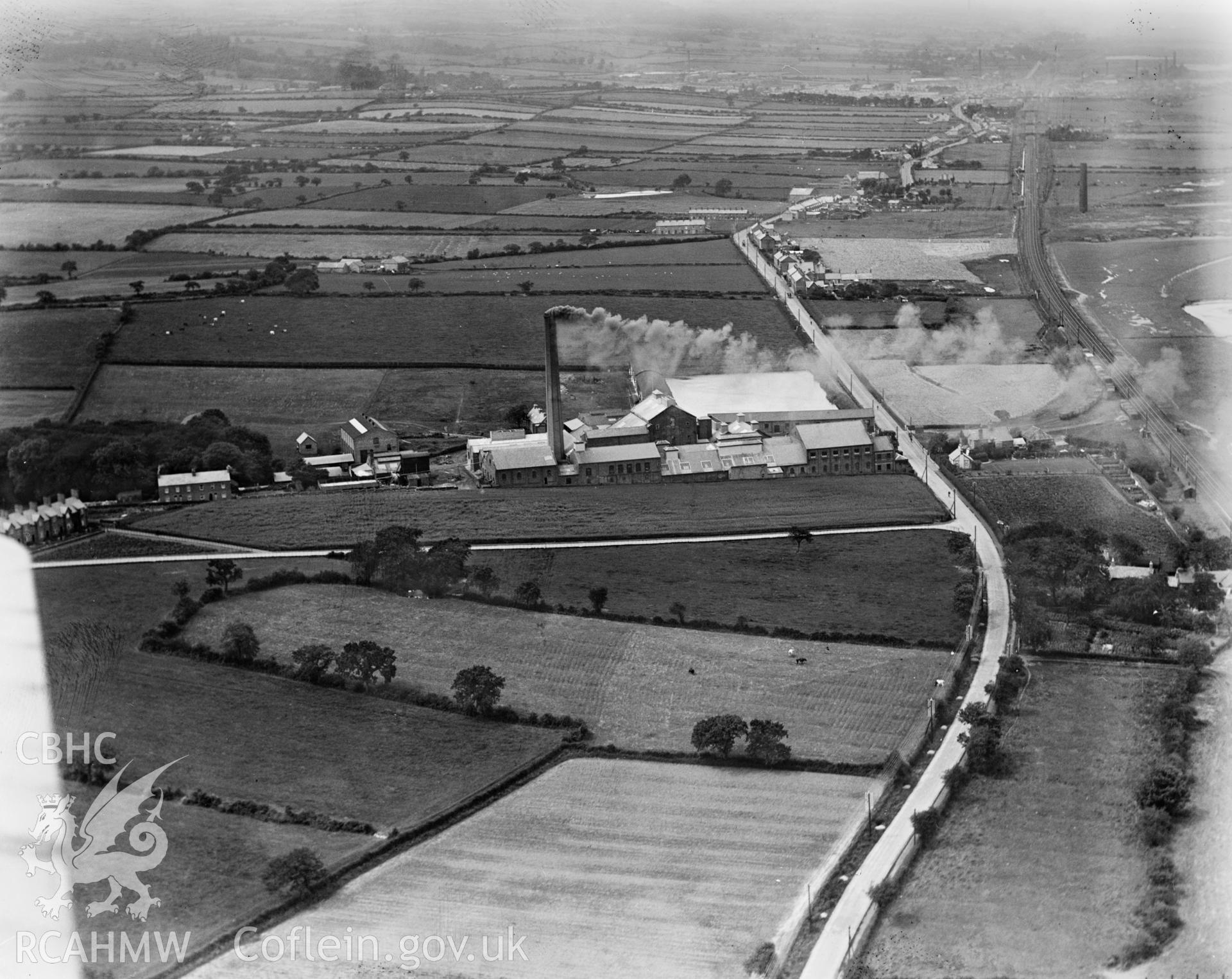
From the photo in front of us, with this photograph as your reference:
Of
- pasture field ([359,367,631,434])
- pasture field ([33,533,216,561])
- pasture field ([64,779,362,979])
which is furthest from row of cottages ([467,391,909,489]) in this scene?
pasture field ([64,779,362,979])

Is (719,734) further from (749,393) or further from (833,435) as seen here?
(749,393)

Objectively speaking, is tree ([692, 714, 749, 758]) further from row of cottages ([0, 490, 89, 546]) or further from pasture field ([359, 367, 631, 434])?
pasture field ([359, 367, 631, 434])

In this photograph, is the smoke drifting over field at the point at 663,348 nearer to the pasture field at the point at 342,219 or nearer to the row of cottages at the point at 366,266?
the row of cottages at the point at 366,266

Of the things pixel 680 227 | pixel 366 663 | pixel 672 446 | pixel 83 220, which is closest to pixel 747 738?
pixel 366 663

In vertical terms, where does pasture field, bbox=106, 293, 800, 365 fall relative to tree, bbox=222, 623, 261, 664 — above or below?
below

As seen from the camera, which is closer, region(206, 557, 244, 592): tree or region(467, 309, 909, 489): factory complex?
region(206, 557, 244, 592): tree

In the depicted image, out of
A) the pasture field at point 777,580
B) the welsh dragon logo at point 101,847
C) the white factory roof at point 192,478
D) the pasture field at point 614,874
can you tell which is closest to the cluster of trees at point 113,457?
the white factory roof at point 192,478
